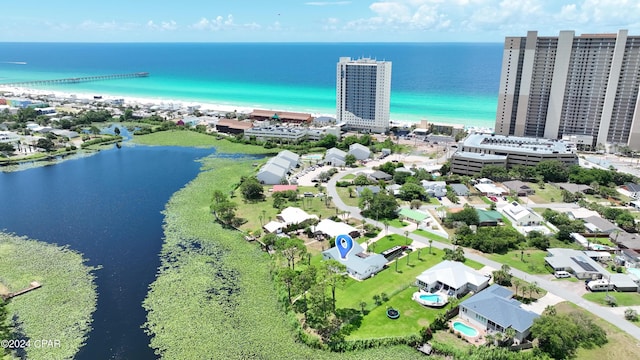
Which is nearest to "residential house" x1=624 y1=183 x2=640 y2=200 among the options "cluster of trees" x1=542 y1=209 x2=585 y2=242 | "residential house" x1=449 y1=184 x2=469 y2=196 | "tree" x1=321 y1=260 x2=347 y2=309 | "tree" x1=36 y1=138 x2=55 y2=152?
"cluster of trees" x1=542 y1=209 x2=585 y2=242

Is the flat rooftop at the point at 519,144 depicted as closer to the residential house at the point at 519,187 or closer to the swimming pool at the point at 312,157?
the residential house at the point at 519,187

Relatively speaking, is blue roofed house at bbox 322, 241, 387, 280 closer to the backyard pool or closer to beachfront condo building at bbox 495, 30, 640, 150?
the backyard pool

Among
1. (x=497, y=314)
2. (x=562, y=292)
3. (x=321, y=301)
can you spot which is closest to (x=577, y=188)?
(x=562, y=292)

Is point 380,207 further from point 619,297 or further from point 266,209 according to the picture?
point 619,297

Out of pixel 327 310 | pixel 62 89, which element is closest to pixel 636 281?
pixel 327 310

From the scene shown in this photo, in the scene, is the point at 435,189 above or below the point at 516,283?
above

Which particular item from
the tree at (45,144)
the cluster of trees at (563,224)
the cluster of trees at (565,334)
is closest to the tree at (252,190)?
the cluster of trees at (563,224)
